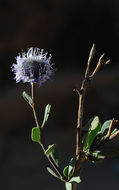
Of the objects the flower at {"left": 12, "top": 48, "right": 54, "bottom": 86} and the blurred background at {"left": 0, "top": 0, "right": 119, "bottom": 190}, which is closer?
the flower at {"left": 12, "top": 48, "right": 54, "bottom": 86}

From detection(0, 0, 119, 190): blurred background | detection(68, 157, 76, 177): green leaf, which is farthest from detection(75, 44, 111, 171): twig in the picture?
detection(0, 0, 119, 190): blurred background

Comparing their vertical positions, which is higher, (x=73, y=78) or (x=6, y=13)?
(x=6, y=13)

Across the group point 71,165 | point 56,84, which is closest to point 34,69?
point 71,165

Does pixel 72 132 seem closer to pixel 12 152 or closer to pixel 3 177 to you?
pixel 12 152

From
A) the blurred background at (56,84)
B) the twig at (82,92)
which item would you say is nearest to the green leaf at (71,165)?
the twig at (82,92)

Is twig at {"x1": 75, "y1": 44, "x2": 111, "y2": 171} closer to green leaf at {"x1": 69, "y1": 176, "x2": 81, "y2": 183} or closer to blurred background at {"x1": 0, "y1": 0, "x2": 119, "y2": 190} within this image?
green leaf at {"x1": 69, "y1": 176, "x2": 81, "y2": 183}

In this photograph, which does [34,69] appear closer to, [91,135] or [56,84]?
[91,135]

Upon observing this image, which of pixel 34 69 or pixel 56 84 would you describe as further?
pixel 56 84

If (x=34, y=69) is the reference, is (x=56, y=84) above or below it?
above

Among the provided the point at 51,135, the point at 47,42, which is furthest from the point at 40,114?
the point at 47,42
